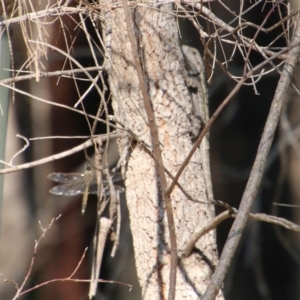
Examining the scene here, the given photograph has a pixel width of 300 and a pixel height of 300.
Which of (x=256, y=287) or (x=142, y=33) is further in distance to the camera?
(x=256, y=287)

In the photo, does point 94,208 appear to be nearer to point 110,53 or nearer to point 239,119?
point 239,119

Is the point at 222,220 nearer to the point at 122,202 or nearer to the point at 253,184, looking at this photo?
the point at 253,184

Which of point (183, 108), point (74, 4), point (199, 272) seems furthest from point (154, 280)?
point (74, 4)

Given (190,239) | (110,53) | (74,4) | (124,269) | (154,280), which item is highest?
(74,4)

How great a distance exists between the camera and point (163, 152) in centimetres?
235

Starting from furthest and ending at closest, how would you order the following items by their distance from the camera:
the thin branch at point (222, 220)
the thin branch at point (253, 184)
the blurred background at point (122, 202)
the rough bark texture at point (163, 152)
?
the blurred background at point (122, 202) → the rough bark texture at point (163, 152) → the thin branch at point (222, 220) → the thin branch at point (253, 184)

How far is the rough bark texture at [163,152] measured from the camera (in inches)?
91.1

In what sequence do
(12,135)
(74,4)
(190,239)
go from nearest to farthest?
(190,239)
(74,4)
(12,135)

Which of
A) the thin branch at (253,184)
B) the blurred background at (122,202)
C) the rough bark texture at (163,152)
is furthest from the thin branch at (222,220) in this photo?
the blurred background at (122,202)

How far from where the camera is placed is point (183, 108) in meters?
2.39

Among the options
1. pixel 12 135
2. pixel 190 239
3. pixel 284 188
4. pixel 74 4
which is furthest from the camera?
pixel 284 188

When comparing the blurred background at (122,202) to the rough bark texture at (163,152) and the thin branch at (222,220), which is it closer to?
the rough bark texture at (163,152)

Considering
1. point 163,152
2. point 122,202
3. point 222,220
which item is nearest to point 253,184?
point 222,220

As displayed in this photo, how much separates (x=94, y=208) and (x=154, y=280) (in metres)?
1.50
